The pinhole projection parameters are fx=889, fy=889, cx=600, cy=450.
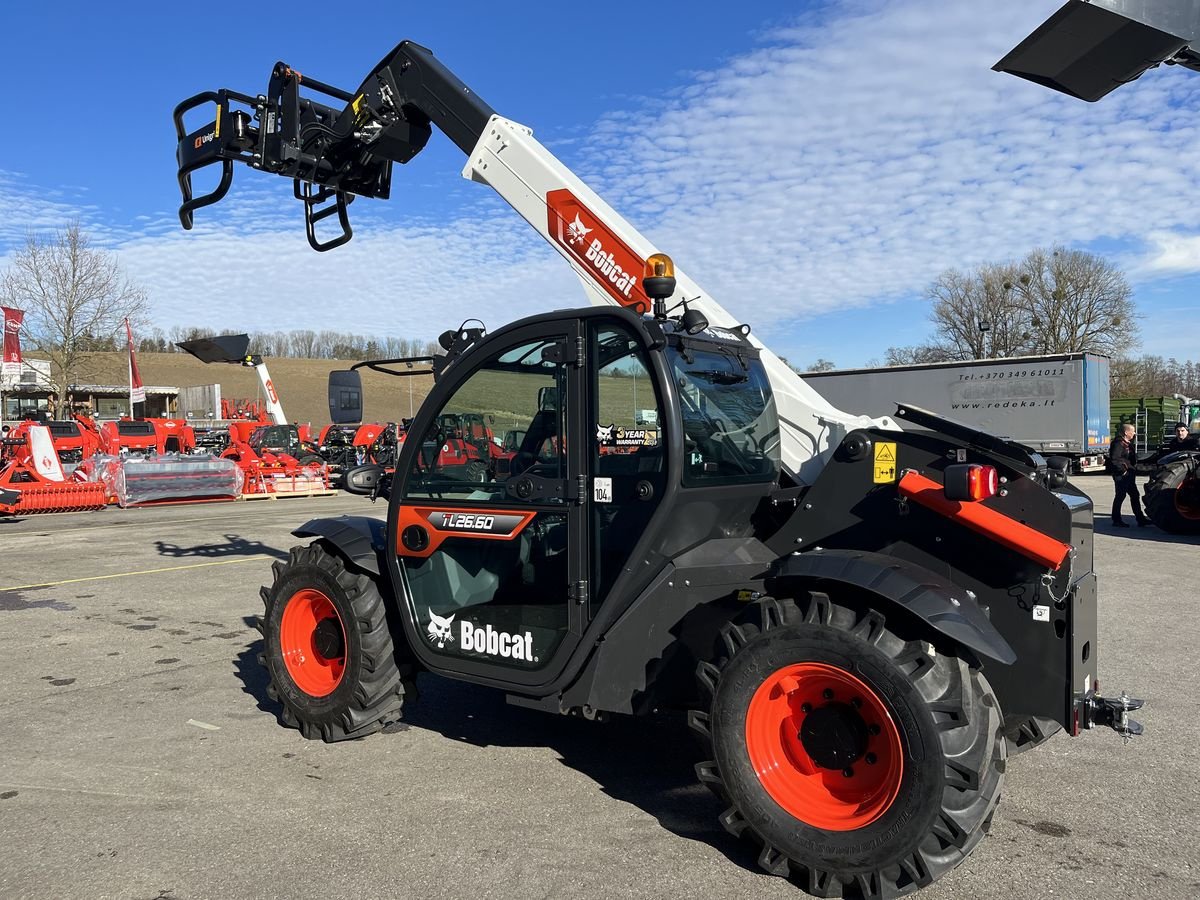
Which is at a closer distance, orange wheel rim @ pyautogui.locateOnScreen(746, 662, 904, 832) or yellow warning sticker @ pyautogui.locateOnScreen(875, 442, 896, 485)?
orange wheel rim @ pyautogui.locateOnScreen(746, 662, 904, 832)

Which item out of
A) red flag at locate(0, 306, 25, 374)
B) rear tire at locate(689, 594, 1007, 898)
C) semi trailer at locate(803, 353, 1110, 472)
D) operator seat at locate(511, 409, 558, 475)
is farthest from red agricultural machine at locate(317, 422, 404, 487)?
rear tire at locate(689, 594, 1007, 898)

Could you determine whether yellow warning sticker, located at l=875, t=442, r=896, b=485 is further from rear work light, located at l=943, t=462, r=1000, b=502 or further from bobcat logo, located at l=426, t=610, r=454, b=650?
bobcat logo, located at l=426, t=610, r=454, b=650

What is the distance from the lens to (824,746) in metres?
3.21

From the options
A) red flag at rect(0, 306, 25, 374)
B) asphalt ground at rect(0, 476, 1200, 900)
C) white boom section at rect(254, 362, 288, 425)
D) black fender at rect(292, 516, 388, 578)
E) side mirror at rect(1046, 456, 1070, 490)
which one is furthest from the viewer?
red flag at rect(0, 306, 25, 374)

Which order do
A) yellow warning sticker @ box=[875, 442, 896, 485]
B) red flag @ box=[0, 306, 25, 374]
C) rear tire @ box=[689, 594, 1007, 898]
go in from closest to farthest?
rear tire @ box=[689, 594, 1007, 898] → yellow warning sticker @ box=[875, 442, 896, 485] → red flag @ box=[0, 306, 25, 374]

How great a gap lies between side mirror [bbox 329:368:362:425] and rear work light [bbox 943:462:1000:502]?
302cm

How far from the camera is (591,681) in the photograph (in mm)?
3701

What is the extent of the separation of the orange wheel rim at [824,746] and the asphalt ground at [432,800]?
0.33 m

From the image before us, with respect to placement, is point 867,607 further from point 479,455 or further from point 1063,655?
point 479,455

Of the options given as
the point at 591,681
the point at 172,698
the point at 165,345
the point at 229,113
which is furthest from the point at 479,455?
the point at 165,345

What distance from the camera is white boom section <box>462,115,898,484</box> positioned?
13.4ft

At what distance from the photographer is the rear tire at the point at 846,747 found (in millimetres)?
2912

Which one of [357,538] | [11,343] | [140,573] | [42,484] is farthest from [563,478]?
[11,343]

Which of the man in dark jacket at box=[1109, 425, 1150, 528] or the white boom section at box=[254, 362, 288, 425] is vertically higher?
the white boom section at box=[254, 362, 288, 425]
